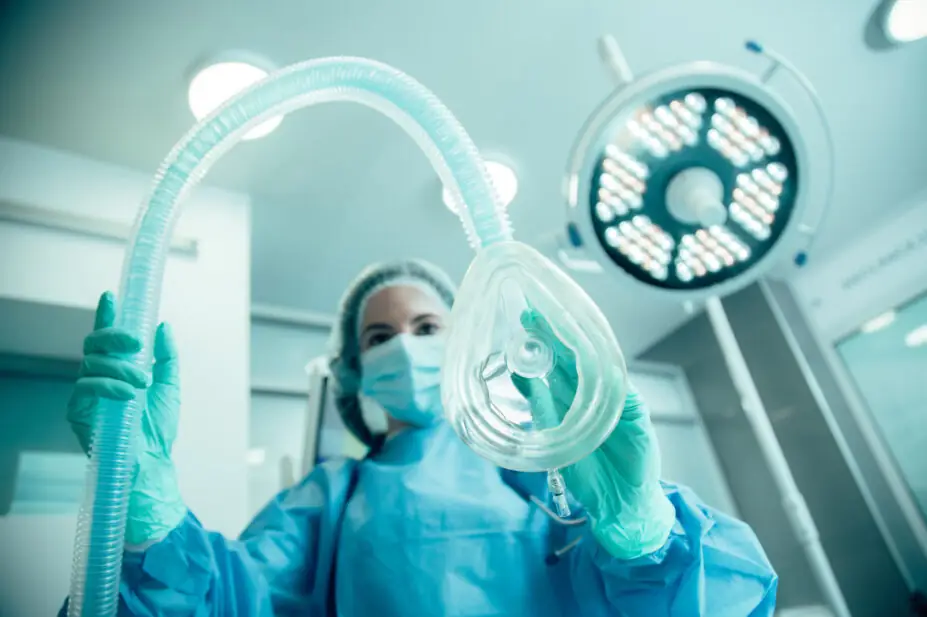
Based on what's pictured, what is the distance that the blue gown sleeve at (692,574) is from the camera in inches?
28.2

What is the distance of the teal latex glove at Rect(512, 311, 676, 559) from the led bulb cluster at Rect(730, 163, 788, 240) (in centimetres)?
38

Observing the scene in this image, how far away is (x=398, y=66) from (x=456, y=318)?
1104mm

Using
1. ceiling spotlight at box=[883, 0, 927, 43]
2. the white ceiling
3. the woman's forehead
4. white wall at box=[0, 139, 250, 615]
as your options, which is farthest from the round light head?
ceiling spotlight at box=[883, 0, 927, 43]

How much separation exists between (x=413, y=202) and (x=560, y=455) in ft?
4.56

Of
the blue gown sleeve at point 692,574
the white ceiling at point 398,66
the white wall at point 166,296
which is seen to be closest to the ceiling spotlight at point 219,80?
the white ceiling at point 398,66

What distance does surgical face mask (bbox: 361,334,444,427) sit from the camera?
1126mm

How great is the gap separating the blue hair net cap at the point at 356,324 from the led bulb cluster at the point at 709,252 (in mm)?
610

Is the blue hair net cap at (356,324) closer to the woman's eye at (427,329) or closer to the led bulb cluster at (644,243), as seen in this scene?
the woman's eye at (427,329)

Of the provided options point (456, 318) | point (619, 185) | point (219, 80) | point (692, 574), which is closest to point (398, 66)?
point (219, 80)

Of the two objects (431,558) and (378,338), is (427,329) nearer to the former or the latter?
(378,338)

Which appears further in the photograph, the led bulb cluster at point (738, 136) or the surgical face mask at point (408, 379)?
the surgical face mask at point (408, 379)

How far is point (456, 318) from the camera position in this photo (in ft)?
1.77

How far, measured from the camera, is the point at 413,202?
1.79m

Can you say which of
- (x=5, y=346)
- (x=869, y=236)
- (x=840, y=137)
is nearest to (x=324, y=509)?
(x=5, y=346)
